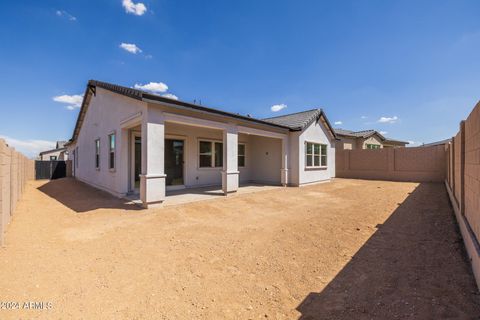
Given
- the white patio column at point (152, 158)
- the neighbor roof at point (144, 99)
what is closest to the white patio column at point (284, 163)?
the neighbor roof at point (144, 99)

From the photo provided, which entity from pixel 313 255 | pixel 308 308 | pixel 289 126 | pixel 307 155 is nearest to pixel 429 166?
pixel 307 155

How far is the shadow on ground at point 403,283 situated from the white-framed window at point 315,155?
351 inches

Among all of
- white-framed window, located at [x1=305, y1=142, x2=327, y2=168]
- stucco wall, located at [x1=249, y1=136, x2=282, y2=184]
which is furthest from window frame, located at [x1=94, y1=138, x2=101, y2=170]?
white-framed window, located at [x1=305, y1=142, x2=327, y2=168]

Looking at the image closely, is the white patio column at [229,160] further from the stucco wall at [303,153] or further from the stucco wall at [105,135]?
the stucco wall at [303,153]

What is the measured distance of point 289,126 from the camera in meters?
12.6

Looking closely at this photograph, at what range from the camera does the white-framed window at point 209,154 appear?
38.5 ft

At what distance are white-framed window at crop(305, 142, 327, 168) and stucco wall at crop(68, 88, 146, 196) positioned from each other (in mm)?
9855

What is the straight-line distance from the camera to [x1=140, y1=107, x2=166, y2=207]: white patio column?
6902mm

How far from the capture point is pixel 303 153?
12.9 m

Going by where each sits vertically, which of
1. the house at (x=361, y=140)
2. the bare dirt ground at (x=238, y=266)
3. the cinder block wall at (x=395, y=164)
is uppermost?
the house at (x=361, y=140)

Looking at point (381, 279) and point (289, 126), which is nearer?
point (381, 279)

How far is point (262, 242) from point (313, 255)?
101 cm

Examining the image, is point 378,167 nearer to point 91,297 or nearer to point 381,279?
point 381,279

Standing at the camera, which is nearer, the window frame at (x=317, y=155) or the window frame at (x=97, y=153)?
the window frame at (x=97, y=153)
